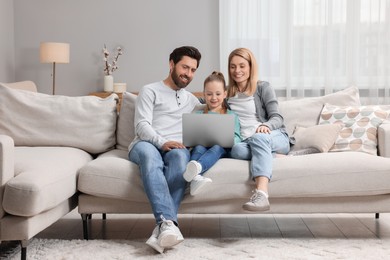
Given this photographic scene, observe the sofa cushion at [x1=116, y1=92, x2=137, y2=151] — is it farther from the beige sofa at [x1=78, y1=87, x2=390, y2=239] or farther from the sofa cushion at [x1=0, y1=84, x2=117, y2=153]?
the beige sofa at [x1=78, y1=87, x2=390, y2=239]

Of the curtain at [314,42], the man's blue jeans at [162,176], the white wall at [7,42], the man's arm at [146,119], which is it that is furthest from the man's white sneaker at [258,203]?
the white wall at [7,42]

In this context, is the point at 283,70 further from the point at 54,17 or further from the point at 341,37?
the point at 54,17

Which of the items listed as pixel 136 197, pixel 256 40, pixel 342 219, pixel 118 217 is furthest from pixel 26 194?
pixel 256 40

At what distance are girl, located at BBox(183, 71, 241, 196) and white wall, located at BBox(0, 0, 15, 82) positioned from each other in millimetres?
3259

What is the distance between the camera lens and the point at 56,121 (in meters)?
3.63

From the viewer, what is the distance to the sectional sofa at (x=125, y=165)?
8.78ft

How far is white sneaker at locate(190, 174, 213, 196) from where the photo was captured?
9.57 feet

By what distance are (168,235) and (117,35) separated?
383cm

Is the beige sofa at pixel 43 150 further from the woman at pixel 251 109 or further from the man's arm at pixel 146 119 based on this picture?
the woman at pixel 251 109

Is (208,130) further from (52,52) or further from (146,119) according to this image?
(52,52)

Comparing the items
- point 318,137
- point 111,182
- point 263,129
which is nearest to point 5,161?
point 111,182

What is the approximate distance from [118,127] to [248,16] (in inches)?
111

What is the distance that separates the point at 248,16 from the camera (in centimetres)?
607

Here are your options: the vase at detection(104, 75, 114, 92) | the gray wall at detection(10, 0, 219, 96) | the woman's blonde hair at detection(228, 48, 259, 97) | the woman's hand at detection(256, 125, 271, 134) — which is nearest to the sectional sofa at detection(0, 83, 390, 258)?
the woman's hand at detection(256, 125, 271, 134)
